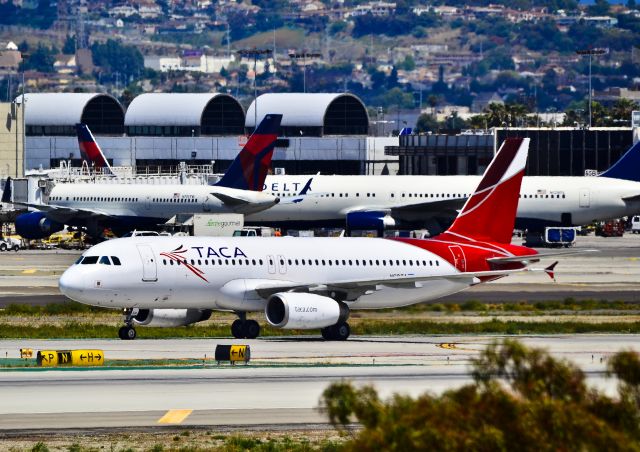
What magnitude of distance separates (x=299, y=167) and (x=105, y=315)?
9851 cm

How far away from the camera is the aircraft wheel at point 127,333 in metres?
51.2

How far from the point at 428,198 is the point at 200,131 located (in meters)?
61.9

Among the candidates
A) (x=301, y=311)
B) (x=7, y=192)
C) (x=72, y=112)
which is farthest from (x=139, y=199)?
(x=72, y=112)

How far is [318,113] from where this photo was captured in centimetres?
16475

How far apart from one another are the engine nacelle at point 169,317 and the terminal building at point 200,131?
99259 millimetres

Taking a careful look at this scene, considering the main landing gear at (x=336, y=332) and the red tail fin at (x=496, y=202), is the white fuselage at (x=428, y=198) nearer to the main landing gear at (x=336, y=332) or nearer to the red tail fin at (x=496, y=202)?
the red tail fin at (x=496, y=202)

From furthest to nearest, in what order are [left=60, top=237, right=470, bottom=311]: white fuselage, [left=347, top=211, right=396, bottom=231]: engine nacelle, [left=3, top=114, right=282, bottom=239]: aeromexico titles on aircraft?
1. [left=347, top=211, right=396, bottom=231]: engine nacelle
2. [left=3, top=114, right=282, bottom=239]: aeromexico titles on aircraft
3. [left=60, top=237, right=470, bottom=311]: white fuselage

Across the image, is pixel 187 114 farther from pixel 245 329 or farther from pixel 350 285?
pixel 350 285

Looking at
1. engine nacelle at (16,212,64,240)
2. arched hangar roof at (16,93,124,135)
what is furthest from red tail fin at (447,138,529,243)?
arched hangar roof at (16,93,124,135)

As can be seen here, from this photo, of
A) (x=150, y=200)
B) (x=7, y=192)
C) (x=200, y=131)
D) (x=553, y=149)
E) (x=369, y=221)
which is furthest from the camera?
(x=200, y=131)

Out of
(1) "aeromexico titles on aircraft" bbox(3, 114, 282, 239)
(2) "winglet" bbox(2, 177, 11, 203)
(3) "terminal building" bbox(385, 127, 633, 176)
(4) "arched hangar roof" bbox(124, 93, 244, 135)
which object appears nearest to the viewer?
(1) "aeromexico titles on aircraft" bbox(3, 114, 282, 239)

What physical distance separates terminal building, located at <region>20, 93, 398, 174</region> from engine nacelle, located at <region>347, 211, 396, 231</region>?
156 ft

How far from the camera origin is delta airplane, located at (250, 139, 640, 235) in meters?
108

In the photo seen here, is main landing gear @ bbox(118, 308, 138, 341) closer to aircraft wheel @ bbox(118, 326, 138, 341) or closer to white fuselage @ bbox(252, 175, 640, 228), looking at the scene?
aircraft wheel @ bbox(118, 326, 138, 341)
